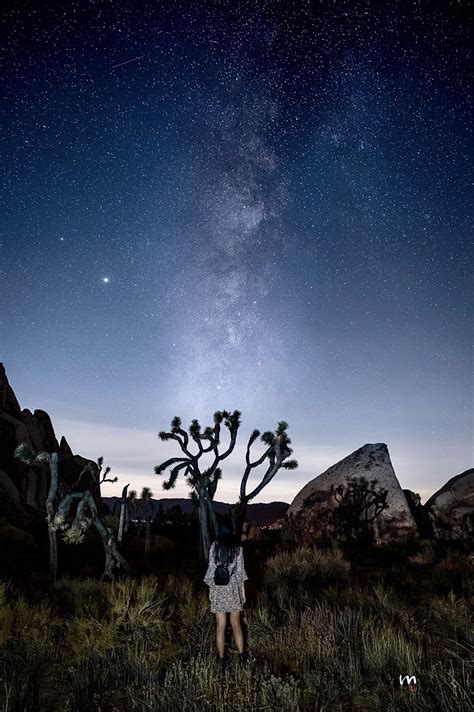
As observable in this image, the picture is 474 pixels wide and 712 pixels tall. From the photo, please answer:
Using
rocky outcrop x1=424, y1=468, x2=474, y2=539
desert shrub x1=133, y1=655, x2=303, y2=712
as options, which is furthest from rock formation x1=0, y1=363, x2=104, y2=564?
rocky outcrop x1=424, y1=468, x2=474, y2=539

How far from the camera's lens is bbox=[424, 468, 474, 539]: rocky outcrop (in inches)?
627

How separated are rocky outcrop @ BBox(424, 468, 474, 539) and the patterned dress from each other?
42.8 ft

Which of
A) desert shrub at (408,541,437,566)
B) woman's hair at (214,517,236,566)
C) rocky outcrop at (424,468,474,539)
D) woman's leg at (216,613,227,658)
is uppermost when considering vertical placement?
rocky outcrop at (424,468,474,539)

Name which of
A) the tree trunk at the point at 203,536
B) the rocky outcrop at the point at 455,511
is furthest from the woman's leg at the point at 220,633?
the rocky outcrop at the point at 455,511

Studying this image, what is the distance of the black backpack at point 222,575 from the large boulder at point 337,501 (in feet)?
43.3

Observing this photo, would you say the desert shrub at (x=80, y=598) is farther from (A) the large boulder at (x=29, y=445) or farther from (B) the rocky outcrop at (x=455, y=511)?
(A) the large boulder at (x=29, y=445)

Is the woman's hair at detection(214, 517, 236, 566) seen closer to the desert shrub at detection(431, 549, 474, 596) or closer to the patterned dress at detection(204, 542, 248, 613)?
the patterned dress at detection(204, 542, 248, 613)

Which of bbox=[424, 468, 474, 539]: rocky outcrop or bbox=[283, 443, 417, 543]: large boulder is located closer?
bbox=[424, 468, 474, 539]: rocky outcrop

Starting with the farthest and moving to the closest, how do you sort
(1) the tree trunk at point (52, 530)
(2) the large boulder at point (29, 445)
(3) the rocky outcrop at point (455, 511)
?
(2) the large boulder at point (29, 445), (3) the rocky outcrop at point (455, 511), (1) the tree trunk at point (52, 530)

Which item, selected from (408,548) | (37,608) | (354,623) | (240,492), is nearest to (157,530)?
(240,492)

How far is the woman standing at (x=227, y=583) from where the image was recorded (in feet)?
18.0

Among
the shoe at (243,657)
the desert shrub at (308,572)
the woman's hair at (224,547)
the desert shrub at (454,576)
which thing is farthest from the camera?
the desert shrub at (308,572)

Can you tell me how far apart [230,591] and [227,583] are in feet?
0.37

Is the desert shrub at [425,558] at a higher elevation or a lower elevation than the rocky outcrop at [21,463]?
lower
